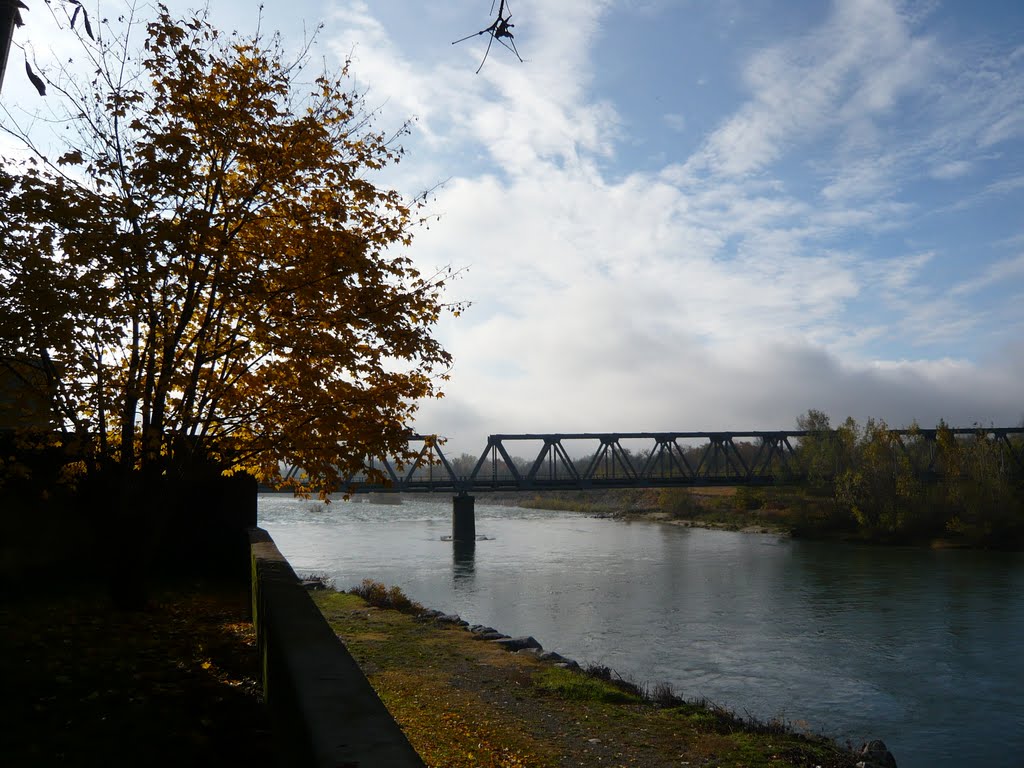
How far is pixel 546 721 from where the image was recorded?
1077 cm

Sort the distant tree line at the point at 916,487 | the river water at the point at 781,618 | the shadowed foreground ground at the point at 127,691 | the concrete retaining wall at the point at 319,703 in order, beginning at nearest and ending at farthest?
the concrete retaining wall at the point at 319,703
the shadowed foreground ground at the point at 127,691
the river water at the point at 781,618
the distant tree line at the point at 916,487

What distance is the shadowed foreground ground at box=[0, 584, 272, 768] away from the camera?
541 cm

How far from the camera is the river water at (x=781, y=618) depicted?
14883 mm

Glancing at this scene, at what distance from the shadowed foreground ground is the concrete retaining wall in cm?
63

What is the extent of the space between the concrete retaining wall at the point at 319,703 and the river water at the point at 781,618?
10831 mm

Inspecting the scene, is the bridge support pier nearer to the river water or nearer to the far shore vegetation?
the river water

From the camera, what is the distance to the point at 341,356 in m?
10.3

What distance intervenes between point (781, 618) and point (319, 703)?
24517 millimetres

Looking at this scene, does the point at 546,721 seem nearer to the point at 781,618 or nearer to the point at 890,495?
the point at 781,618

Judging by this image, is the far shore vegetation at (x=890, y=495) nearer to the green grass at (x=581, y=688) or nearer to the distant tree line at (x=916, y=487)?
the distant tree line at (x=916, y=487)

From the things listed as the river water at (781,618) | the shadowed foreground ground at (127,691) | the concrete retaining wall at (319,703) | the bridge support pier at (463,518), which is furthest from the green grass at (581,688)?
the bridge support pier at (463,518)

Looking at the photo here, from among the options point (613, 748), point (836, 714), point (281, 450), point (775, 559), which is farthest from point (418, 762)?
point (775, 559)

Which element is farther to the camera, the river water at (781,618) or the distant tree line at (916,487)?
the distant tree line at (916,487)

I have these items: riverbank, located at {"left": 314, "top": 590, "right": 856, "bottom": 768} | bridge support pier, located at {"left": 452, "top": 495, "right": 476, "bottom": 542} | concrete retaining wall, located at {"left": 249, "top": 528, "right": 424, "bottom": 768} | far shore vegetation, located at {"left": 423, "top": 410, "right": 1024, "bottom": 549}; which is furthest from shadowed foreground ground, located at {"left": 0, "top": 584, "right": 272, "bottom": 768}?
far shore vegetation, located at {"left": 423, "top": 410, "right": 1024, "bottom": 549}
